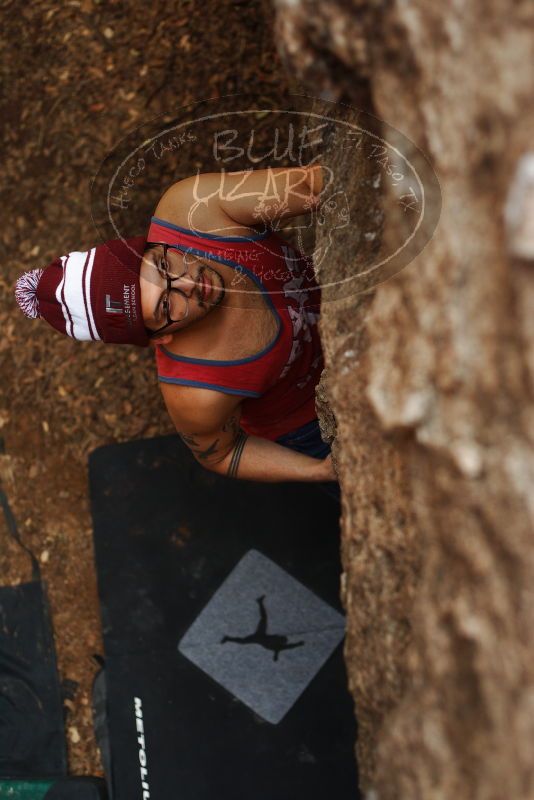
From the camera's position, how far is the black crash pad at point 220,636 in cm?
250

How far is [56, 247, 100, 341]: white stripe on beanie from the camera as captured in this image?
167 centimetres

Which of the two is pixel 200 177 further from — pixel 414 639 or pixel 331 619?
pixel 331 619

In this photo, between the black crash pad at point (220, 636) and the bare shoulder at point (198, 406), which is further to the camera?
the black crash pad at point (220, 636)

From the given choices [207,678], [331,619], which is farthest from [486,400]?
[207,678]

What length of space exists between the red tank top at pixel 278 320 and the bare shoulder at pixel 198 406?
21 mm

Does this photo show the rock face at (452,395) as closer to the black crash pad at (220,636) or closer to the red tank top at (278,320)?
the red tank top at (278,320)

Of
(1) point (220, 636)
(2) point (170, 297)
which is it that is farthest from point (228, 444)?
(1) point (220, 636)

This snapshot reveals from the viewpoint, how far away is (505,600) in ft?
2.83

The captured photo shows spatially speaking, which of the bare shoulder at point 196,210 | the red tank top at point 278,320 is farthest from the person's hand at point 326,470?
the bare shoulder at point 196,210

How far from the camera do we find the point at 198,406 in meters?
1.83

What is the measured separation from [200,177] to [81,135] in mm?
1539

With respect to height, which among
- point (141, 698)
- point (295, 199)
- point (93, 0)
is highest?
point (93, 0)

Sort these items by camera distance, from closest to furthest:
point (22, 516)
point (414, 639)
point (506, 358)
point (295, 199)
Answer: point (506, 358) < point (414, 639) < point (295, 199) < point (22, 516)

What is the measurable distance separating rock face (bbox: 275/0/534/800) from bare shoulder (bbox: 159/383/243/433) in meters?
0.69
